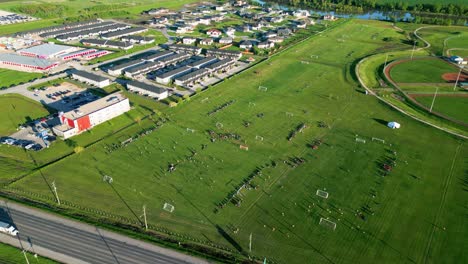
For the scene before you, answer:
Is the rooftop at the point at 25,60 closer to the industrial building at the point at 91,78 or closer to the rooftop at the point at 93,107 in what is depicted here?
the industrial building at the point at 91,78

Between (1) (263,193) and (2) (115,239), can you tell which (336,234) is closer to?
(1) (263,193)

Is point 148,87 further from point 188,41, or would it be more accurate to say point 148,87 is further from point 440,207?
point 440,207

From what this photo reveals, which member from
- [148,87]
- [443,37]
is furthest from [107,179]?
[443,37]

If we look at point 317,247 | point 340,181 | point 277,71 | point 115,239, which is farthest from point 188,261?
point 277,71

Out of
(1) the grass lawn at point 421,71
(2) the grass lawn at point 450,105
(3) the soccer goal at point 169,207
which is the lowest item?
(3) the soccer goal at point 169,207

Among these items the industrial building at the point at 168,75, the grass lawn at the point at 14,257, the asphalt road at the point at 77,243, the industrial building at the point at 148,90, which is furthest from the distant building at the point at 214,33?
A: the grass lawn at the point at 14,257

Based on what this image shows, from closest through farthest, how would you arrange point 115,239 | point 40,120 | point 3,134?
point 115,239 → point 3,134 → point 40,120

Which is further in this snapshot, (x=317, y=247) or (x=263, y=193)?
(x=263, y=193)

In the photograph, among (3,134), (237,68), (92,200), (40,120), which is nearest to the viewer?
(92,200)
